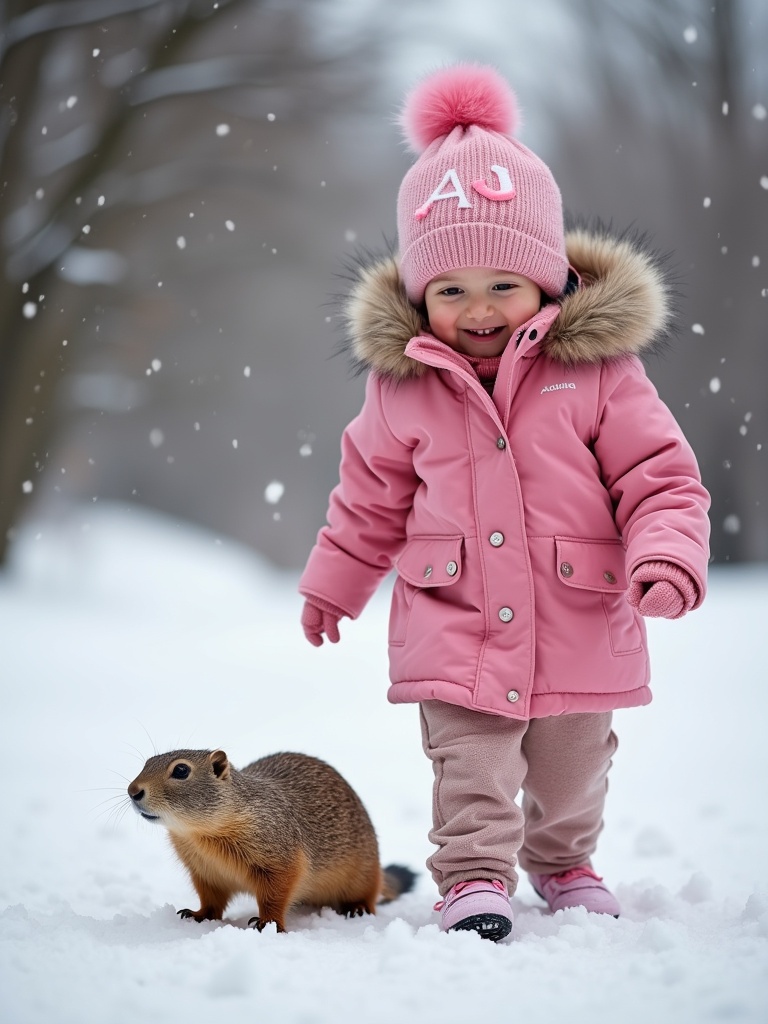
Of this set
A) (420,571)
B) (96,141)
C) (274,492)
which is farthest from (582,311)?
(274,492)

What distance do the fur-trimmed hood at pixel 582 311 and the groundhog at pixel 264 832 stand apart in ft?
2.76

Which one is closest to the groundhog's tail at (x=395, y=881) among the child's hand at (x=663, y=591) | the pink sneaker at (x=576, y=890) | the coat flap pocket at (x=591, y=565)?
the pink sneaker at (x=576, y=890)

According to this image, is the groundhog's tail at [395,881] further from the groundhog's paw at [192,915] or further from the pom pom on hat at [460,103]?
the pom pom on hat at [460,103]

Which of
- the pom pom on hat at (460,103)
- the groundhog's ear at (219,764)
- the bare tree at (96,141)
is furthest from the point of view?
the bare tree at (96,141)

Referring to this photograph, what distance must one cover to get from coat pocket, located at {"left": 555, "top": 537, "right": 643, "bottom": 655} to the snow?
50 cm

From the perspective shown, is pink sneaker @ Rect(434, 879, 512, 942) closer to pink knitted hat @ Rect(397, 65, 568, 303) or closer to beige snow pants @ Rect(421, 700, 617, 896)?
beige snow pants @ Rect(421, 700, 617, 896)

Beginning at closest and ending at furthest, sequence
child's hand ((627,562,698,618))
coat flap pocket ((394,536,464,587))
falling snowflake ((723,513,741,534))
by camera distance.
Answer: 1. child's hand ((627,562,698,618))
2. coat flap pocket ((394,536,464,587))
3. falling snowflake ((723,513,741,534))

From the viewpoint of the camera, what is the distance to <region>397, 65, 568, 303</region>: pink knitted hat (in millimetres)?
2105

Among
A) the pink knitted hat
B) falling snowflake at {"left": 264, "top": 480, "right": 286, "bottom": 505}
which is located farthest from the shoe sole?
falling snowflake at {"left": 264, "top": 480, "right": 286, "bottom": 505}

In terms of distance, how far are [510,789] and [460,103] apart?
138cm

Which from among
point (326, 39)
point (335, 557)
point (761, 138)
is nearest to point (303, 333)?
point (326, 39)

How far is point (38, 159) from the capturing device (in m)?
5.93

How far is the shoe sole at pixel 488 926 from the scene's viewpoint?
1813 millimetres

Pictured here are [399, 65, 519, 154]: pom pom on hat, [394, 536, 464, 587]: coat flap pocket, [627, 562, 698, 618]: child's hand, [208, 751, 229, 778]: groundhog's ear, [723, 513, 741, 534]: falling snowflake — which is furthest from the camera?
[723, 513, 741, 534]: falling snowflake
